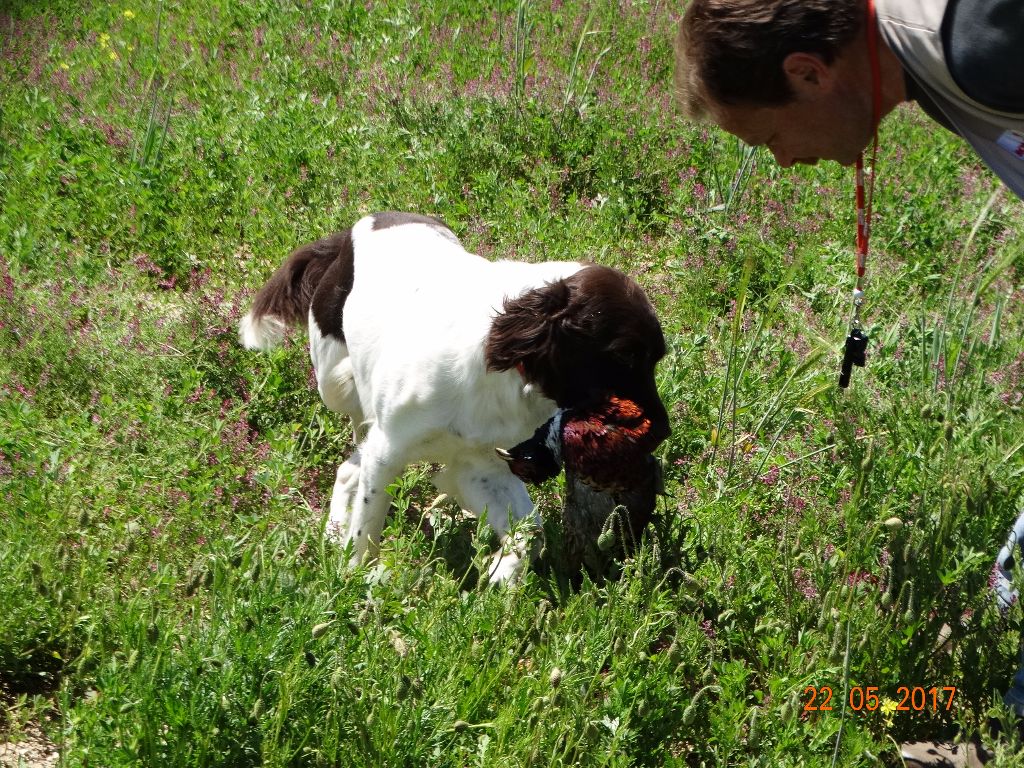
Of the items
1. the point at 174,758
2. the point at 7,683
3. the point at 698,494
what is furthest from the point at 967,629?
the point at 7,683

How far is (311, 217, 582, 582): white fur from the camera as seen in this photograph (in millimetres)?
3623

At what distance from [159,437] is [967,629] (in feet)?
9.45

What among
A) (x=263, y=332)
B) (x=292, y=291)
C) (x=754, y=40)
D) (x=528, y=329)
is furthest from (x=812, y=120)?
(x=263, y=332)

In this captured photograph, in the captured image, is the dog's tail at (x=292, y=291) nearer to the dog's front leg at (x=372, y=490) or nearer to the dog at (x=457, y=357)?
the dog at (x=457, y=357)

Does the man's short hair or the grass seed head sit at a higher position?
the man's short hair

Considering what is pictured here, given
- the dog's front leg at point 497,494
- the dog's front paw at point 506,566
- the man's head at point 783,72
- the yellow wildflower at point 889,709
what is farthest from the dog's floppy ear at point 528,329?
the yellow wildflower at point 889,709

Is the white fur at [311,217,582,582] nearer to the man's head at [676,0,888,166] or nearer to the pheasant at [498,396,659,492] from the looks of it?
the pheasant at [498,396,659,492]

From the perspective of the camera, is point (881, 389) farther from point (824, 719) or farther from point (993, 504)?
point (824, 719)

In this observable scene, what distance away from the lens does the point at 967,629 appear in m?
3.09

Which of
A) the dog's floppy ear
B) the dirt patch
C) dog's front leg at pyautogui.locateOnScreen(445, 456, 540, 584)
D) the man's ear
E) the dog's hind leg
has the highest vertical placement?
the man's ear

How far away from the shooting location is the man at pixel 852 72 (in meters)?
2.17

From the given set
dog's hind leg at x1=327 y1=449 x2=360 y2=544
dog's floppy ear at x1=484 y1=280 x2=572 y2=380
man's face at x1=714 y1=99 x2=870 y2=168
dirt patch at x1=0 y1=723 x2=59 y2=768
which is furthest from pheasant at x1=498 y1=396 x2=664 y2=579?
dirt patch at x1=0 y1=723 x2=59 y2=768

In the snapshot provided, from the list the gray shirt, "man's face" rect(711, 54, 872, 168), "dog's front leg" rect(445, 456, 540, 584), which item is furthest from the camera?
"dog's front leg" rect(445, 456, 540, 584)

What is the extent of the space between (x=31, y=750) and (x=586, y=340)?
1.90 meters
